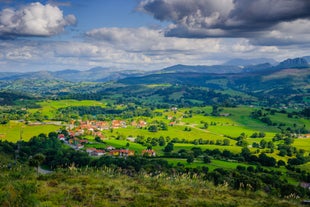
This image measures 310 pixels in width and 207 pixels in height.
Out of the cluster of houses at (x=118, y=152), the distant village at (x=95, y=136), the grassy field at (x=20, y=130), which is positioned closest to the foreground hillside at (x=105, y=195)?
the cluster of houses at (x=118, y=152)

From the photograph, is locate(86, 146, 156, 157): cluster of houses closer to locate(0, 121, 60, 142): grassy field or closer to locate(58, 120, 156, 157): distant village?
locate(58, 120, 156, 157): distant village

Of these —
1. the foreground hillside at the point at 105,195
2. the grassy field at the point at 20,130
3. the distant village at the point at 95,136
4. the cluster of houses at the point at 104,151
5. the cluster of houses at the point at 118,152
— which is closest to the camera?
the foreground hillside at the point at 105,195

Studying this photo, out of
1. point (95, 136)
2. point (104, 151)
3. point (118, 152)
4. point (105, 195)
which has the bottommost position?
point (95, 136)

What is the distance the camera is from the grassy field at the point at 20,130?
125 meters

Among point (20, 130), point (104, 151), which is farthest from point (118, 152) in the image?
point (20, 130)

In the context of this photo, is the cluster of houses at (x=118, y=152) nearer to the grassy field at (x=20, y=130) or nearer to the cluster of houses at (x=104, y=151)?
the cluster of houses at (x=104, y=151)

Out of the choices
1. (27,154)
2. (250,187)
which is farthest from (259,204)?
(27,154)

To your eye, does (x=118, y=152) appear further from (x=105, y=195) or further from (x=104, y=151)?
(x=105, y=195)

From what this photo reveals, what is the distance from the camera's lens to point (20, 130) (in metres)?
136

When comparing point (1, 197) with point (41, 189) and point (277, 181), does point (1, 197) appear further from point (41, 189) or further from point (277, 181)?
point (277, 181)

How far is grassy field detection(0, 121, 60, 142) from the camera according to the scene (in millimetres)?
124738

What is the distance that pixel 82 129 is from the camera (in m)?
149

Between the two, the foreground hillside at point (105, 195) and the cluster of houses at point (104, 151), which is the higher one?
the foreground hillside at point (105, 195)

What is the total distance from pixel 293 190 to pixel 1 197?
4749cm
